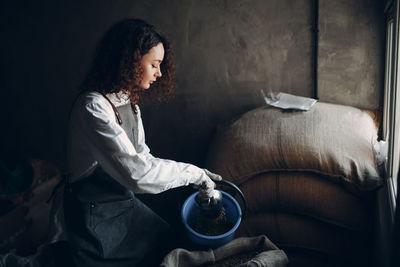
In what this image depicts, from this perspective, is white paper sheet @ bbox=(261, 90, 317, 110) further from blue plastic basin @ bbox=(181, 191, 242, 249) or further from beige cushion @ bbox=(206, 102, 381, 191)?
blue plastic basin @ bbox=(181, 191, 242, 249)

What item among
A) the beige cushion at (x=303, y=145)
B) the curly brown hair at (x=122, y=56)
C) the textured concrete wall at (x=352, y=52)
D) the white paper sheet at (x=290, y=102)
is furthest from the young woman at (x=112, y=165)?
the textured concrete wall at (x=352, y=52)

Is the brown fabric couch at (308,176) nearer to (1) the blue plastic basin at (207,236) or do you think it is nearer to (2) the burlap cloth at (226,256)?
(1) the blue plastic basin at (207,236)

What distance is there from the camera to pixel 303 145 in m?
1.89

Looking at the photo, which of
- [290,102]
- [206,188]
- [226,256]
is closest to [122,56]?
[206,188]

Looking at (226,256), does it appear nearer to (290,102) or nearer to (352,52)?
(290,102)

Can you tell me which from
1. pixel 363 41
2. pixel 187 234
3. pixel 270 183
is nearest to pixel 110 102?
pixel 187 234

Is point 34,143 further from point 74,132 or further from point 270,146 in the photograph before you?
point 270,146

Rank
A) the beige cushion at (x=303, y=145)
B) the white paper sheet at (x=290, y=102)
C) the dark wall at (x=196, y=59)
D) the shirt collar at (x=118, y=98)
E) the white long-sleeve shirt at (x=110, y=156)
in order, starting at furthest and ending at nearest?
the dark wall at (x=196, y=59) < the white paper sheet at (x=290, y=102) < the beige cushion at (x=303, y=145) < the shirt collar at (x=118, y=98) < the white long-sleeve shirt at (x=110, y=156)

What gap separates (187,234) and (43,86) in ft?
6.21

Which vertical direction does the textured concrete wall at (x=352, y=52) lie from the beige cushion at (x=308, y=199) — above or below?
above

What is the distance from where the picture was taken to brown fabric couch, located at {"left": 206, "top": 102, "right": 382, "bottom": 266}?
72.6 inches

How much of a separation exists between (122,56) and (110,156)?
46cm

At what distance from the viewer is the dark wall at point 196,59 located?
90.4 inches

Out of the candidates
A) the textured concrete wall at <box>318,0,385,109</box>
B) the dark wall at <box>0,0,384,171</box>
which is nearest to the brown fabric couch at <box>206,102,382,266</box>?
the textured concrete wall at <box>318,0,385,109</box>
